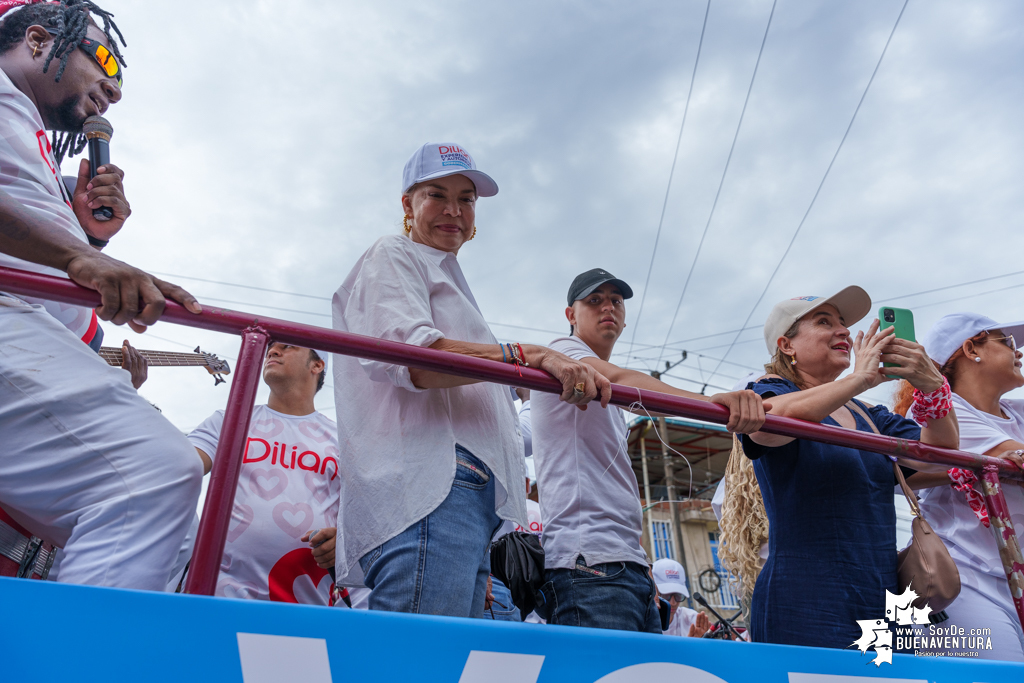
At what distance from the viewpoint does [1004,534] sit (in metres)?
2.19

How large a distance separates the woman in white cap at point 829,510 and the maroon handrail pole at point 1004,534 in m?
0.20

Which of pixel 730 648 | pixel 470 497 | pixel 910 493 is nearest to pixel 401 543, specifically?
pixel 470 497

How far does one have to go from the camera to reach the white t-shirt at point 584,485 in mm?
2184

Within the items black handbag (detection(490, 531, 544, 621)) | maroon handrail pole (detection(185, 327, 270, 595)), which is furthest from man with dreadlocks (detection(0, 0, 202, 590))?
black handbag (detection(490, 531, 544, 621))

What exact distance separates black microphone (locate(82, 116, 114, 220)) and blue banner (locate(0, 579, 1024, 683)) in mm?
1467

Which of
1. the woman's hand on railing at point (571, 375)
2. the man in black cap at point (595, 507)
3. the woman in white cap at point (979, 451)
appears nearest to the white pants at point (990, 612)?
the woman in white cap at point (979, 451)

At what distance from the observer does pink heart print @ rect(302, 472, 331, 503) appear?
Answer: 2.76 m

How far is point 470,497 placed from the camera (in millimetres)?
1687

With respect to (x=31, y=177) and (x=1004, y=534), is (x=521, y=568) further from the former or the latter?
(x=31, y=177)

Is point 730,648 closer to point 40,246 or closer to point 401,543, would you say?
point 401,543

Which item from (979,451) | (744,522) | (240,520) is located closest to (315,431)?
(240,520)

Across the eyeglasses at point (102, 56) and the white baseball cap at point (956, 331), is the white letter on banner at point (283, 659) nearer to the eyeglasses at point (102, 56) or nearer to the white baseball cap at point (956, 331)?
the eyeglasses at point (102, 56)

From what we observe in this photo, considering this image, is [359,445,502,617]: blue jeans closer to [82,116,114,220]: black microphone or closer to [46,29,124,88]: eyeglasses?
[82,116,114,220]: black microphone

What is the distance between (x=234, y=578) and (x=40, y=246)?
1.46m
